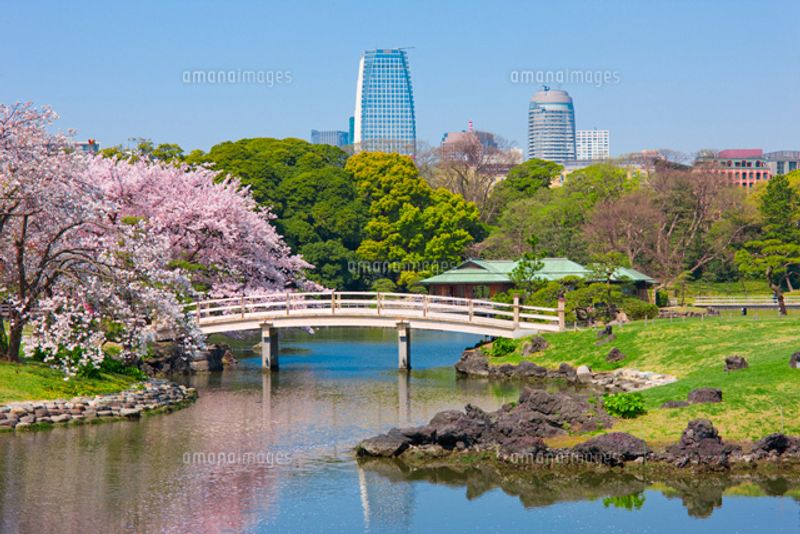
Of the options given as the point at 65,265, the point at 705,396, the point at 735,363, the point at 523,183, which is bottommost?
the point at 705,396

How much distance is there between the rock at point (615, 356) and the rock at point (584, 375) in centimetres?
102

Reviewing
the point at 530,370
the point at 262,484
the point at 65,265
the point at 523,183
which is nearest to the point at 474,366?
the point at 530,370

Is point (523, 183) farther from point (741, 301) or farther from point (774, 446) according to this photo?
point (774, 446)

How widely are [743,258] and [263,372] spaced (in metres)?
33.4

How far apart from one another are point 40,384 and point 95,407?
1.92 meters

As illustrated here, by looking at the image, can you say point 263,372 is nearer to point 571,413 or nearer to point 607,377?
point 607,377

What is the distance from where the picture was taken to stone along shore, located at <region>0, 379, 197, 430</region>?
32656mm

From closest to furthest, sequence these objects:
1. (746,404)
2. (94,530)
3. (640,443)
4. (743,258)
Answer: (94,530) < (640,443) < (746,404) < (743,258)

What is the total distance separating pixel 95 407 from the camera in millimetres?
34969

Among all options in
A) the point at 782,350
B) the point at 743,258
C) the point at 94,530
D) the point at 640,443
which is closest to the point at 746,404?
the point at 640,443

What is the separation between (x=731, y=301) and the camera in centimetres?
8369

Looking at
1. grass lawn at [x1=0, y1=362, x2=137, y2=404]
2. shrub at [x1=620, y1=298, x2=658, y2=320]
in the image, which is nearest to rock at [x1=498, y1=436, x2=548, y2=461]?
grass lawn at [x1=0, y1=362, x2=137, y2=404]

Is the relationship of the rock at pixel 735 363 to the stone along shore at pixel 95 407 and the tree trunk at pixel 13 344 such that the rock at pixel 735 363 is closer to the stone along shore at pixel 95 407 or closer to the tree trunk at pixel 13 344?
the stone along shore at pixel 95 407

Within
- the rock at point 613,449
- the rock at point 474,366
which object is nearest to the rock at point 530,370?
the rock at point 474,366
